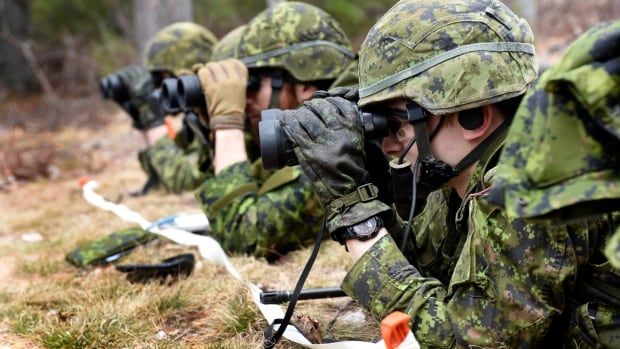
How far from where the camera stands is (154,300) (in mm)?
2760

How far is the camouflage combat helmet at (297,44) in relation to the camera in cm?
350

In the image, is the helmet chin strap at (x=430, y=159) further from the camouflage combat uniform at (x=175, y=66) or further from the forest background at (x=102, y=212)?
the camouflage combat uniform at (x=175, y=66)

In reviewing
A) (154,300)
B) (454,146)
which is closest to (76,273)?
(154,300)

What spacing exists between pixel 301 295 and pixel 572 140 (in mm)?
1412

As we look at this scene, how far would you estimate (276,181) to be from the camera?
130 inches

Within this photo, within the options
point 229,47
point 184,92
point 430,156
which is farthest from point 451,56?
point 229,47

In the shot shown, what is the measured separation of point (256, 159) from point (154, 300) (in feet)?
4.30

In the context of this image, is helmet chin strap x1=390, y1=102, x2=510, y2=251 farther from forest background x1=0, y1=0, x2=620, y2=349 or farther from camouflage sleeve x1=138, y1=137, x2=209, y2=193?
camouflage sleeve x1=138, y1=137, x2=209, y2=193

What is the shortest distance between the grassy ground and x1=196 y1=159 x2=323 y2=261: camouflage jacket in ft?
0.34

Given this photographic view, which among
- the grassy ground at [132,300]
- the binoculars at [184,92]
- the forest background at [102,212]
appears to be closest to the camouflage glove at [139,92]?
the forest background at [102,212]

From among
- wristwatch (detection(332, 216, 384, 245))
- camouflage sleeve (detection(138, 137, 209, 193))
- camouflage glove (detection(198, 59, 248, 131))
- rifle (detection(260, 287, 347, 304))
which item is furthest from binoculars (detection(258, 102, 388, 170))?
camouflage sleeve (detection(138, 137, 209, 193))

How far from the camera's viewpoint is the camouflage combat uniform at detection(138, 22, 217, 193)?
5.15m

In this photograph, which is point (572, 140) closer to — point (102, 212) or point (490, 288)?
point (490, 288)

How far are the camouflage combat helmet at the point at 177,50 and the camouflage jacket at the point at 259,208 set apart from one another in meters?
2.11
